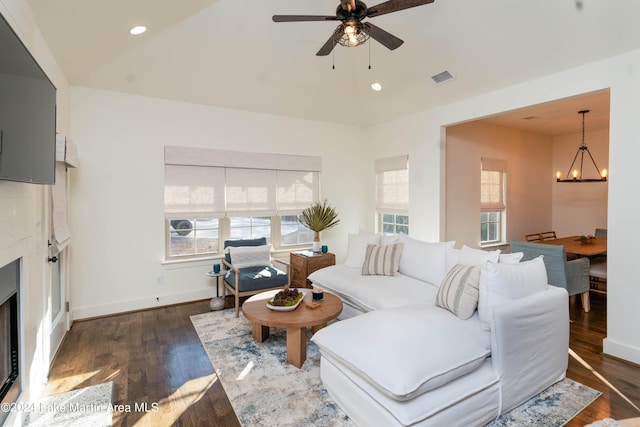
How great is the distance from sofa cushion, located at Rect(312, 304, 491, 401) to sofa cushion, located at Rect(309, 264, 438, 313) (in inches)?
25.0

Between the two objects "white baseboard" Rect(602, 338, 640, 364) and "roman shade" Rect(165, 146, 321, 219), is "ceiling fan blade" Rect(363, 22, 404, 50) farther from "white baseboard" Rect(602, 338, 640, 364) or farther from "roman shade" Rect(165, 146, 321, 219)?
"white baseboard" Rect(602, 338, 640, 364)

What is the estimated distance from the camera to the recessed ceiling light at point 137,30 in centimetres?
303

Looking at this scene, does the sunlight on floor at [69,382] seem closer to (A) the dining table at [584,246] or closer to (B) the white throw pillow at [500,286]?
(B) the white throw pillow at [500,286]

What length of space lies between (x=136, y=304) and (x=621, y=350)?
528 cm

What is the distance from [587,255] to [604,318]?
758mm

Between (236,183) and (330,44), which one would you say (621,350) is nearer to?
(330,44)

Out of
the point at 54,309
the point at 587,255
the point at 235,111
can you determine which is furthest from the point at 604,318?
the point at 54,309

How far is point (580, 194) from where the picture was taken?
264 inches

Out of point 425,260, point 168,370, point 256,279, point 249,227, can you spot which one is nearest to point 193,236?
point 249,227

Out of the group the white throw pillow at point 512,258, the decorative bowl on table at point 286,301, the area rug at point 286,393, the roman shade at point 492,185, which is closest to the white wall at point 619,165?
the area rug at point 286,393

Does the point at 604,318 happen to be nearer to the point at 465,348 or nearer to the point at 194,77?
the point at 465,348

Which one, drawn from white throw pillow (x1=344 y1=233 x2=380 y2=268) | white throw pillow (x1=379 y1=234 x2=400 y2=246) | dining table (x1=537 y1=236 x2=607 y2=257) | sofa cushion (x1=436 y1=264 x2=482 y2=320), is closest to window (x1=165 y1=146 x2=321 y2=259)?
white throw pillow (x1=344 y1=233 x2=380 y2=268)

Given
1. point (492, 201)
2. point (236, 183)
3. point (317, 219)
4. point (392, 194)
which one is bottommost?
point (317, 219)

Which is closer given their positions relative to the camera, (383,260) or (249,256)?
(383,260)
